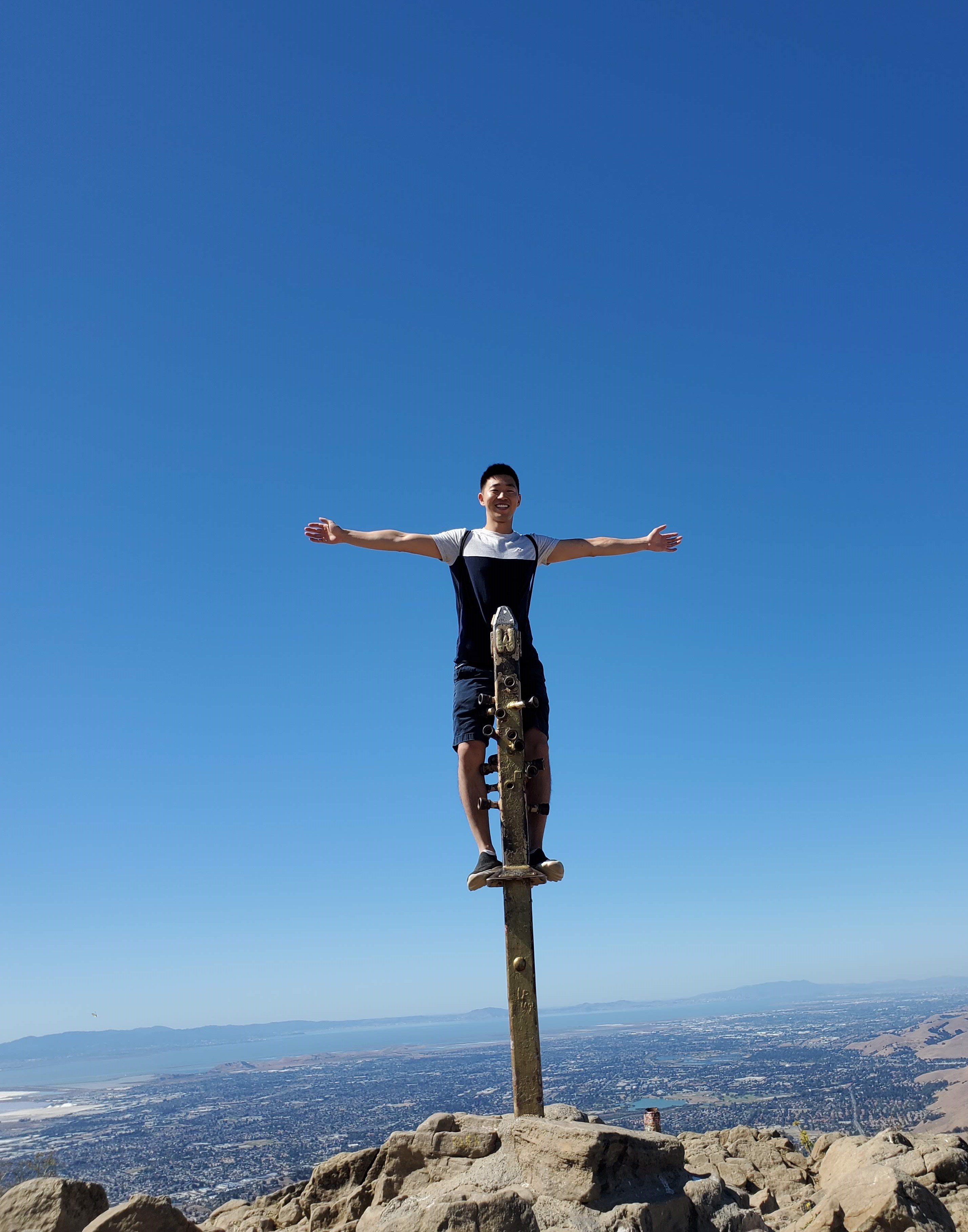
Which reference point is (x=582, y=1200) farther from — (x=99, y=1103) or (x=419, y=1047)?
(x=419, y=1047)

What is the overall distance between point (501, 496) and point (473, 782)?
2561 mm

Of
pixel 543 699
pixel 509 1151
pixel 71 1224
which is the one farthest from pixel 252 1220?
pixel 543 699

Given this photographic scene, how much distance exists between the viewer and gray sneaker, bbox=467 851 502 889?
6.19 metres

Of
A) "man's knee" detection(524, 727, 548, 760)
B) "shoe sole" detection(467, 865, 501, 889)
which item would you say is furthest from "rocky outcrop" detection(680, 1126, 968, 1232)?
"man's knee" detection(524, 727, 548, 760)

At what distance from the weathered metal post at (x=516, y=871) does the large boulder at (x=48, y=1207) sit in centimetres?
298

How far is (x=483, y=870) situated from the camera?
6219 millimetres

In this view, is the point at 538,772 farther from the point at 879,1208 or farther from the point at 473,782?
the point at 879,1208

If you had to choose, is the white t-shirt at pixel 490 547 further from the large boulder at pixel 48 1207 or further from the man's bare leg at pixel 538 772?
the large boulder at pixel 48 1207

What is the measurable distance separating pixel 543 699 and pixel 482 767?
804 millimetres

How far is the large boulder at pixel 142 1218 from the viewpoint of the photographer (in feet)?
15.5

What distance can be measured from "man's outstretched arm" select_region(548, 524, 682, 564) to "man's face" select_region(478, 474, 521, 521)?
0.55 metres

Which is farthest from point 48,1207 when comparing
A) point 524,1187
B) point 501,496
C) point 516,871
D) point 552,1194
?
point 501,496

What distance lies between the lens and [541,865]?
6.23m

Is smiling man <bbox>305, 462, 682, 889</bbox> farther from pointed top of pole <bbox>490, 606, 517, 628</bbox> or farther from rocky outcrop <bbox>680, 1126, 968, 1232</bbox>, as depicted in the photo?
rocky outcrop <bbox>680, 1126, 968, 1232</bbox>
